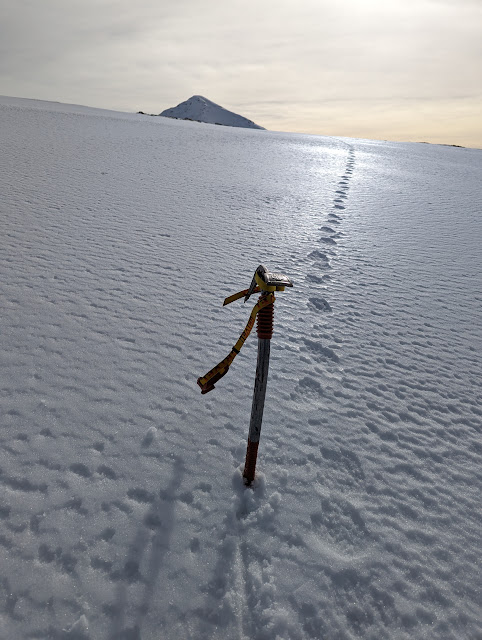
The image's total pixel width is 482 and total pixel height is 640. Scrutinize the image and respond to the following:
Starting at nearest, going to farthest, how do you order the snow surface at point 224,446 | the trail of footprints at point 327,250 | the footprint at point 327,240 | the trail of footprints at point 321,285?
the snow surface at point 224,446, the trail of footprints at point 321,285, the trail of footprints at point 327,250, the footprint at point 327,240

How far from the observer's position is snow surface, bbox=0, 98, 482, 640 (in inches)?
56.2

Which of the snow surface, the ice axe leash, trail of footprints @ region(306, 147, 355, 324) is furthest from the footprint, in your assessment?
the ice axe leash

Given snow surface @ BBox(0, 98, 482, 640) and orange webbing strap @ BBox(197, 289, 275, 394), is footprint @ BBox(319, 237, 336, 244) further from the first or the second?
orange webbing strap @ BBox(197, 289, 275, 394)

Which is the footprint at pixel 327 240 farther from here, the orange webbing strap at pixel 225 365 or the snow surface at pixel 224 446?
the orange webbing strap at pixel 225 365

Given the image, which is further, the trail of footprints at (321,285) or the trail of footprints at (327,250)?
the trail of footprints at (327,250)

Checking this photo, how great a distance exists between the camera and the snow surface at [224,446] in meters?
1.43

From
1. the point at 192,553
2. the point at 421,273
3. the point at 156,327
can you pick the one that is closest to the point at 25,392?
the point at 156,327

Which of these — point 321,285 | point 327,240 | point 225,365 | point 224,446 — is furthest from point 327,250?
point 225,365

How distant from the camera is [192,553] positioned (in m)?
1.54

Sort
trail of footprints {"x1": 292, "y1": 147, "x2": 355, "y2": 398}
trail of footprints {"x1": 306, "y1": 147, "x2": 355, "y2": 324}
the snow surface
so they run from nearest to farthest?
the snow surface → trail of footprints {"x1": 292, "y1": 147, "x2": 355, "y2": 398} → trail of footprints {"x1": 306, "y1": 147, "x2": 355, "y2": 324}

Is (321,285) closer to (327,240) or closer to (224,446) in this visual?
(327,240)

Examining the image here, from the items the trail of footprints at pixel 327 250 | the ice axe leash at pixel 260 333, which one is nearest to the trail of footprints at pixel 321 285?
the trail of footprints at pixel 327 250

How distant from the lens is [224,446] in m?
2.04

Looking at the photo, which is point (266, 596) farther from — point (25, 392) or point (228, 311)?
point (228, 311)
